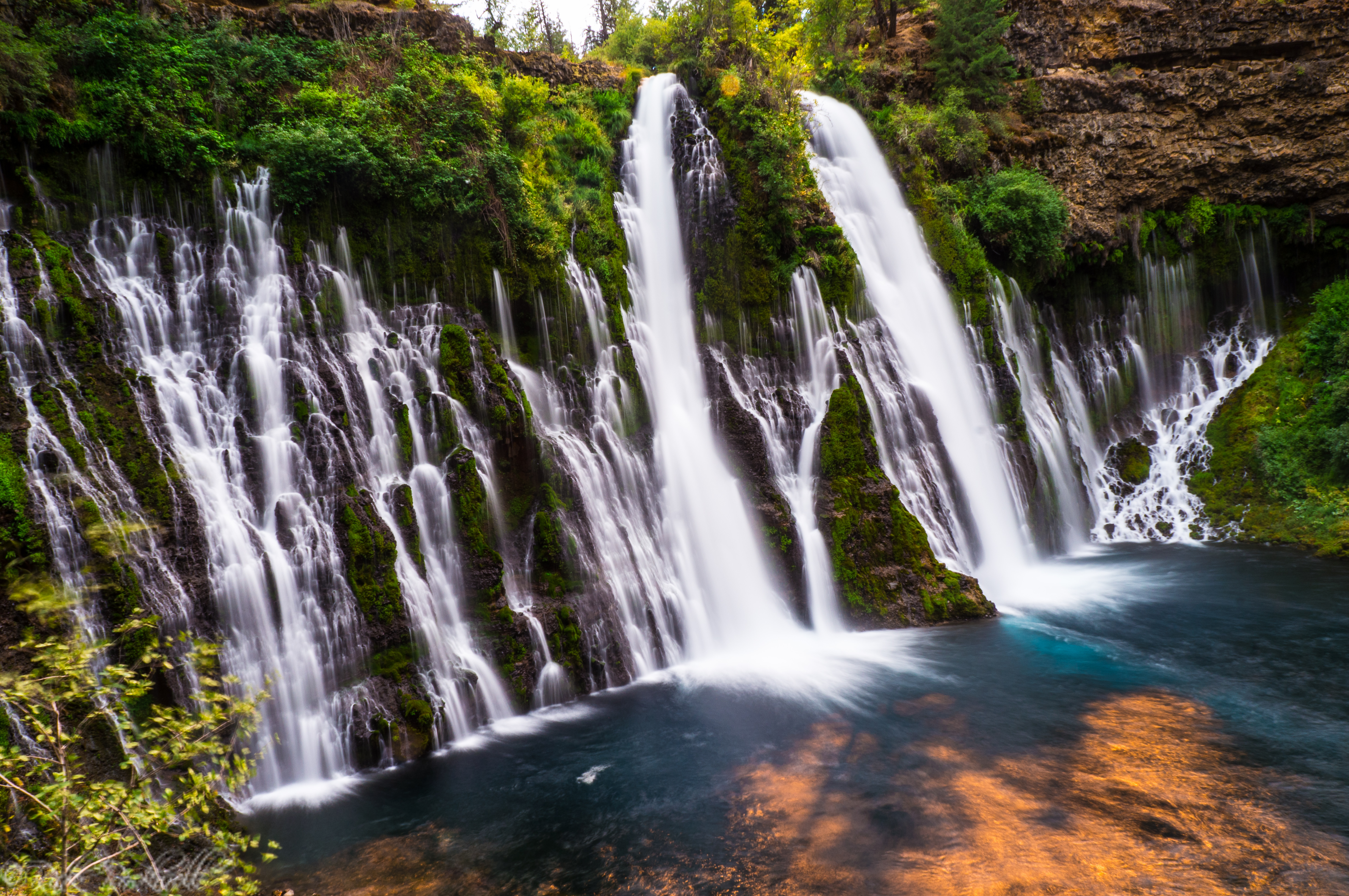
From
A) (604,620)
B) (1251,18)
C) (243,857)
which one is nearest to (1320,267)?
(1251,18)

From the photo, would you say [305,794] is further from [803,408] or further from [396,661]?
[803,408]

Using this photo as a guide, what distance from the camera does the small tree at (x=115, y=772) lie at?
12.7ft

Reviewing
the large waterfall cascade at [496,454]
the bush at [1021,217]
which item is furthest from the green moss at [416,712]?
the bush at [1021,217]

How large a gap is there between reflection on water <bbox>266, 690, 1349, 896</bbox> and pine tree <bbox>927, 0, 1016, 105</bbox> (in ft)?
61.6

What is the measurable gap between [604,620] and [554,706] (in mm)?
1466

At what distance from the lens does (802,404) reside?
14.0m

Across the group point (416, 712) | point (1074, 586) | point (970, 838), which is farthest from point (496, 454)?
point (1074, 586)

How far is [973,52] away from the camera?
20.5 meters

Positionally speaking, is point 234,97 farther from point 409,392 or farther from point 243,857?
point 243,857

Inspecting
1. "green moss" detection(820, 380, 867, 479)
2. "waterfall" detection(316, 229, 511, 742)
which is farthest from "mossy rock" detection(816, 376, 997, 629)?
"waterfall" detection(316, 229, 511, 742)

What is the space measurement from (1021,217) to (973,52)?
19.0ft

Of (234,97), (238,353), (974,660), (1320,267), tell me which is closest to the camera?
(238,353)

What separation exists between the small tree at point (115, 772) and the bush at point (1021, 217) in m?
19.5

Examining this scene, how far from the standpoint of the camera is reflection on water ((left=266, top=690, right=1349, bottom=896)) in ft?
19.1
